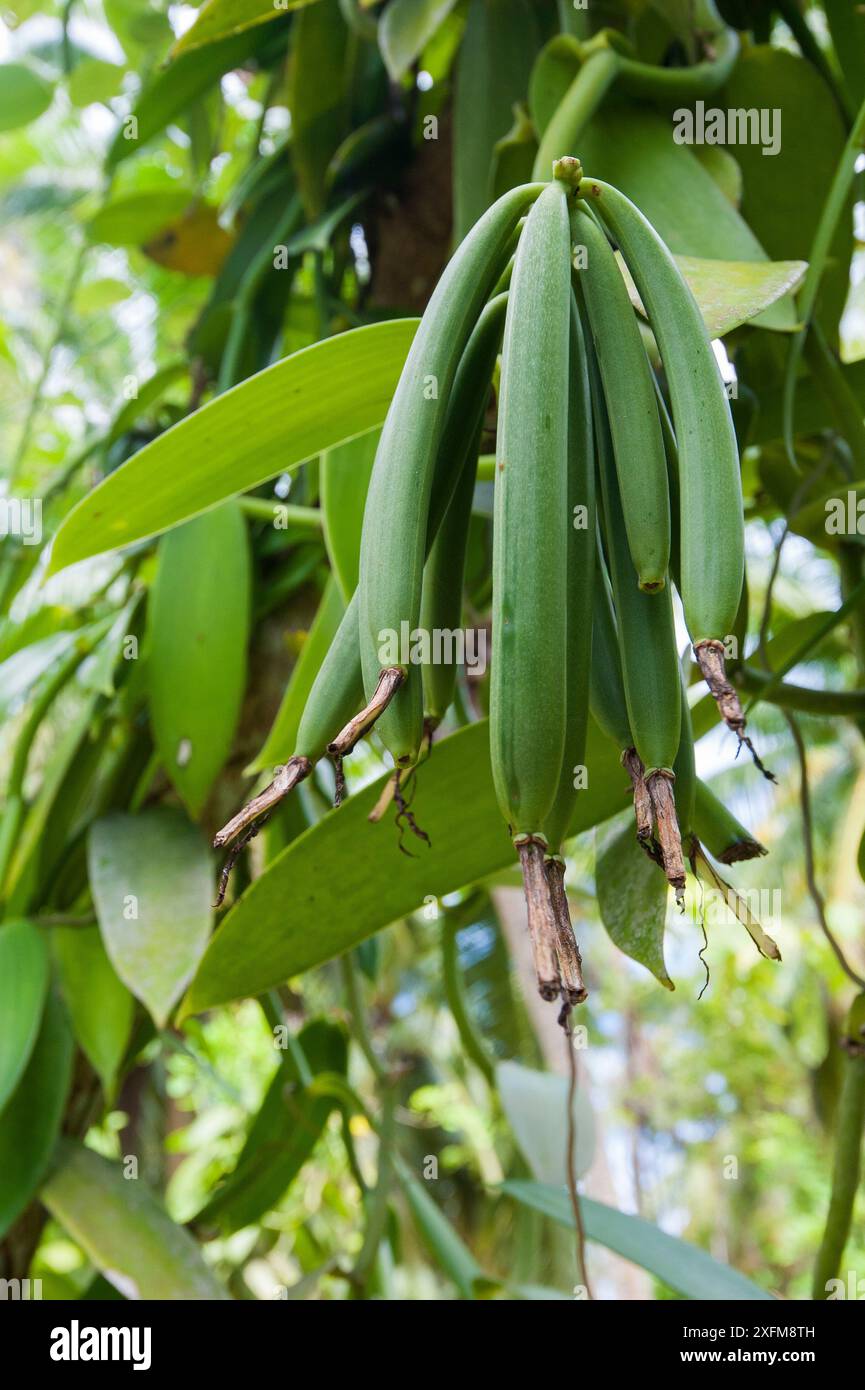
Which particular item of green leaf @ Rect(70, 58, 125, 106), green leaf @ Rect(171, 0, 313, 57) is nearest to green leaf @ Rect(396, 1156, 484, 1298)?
green leaf @ Rect(171, 0, 313, 57)

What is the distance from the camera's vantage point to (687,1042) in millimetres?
4223

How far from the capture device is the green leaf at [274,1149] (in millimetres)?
631

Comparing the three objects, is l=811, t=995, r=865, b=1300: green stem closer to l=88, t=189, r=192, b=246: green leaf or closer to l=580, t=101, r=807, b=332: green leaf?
l=580, t=101, r=807, b=332: green leaf

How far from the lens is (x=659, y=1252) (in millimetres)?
468

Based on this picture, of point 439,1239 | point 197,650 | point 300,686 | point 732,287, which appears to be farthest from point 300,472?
point 439,1239

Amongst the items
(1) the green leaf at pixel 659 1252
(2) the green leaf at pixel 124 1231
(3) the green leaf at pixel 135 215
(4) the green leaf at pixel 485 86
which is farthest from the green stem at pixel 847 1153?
(3) the green leaf at pixel 135 215

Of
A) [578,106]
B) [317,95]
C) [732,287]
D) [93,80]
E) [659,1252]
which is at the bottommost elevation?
[659,1252]

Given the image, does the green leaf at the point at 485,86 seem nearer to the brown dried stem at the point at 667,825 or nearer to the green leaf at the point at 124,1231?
the brown dried stem at the point at 667,825

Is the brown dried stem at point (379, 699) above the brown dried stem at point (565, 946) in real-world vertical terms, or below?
above

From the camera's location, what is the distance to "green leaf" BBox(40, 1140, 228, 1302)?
1.59 ft

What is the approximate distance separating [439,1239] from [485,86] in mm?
610

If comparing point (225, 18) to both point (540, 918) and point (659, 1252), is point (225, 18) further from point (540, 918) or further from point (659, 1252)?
point (659, 1252)

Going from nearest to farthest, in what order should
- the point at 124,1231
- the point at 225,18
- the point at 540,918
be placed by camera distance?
the point at 540,918
the point at 225,18
the point at 124,1231

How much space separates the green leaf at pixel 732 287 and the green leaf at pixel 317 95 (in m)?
0.35
